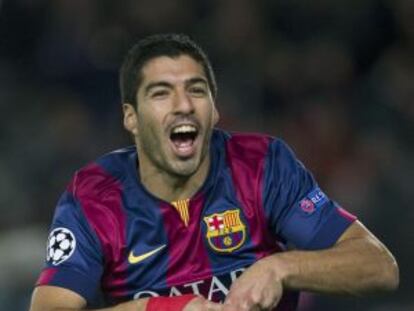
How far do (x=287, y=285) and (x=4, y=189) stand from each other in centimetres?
342

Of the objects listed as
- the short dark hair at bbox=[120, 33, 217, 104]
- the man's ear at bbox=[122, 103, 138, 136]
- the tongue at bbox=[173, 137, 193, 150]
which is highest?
the short dark hair at bbox=[120, 33, 217, 104]

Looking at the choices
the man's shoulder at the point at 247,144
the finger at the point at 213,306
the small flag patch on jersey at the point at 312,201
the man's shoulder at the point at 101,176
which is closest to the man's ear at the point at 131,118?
the man's shoulder at the point at 101,176

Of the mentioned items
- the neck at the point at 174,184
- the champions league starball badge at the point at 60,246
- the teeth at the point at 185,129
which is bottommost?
the champions league starball badge at the point at 60,246

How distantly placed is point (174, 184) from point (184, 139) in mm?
177

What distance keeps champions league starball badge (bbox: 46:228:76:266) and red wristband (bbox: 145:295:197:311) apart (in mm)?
486

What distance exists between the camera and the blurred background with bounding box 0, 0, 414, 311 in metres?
6.62

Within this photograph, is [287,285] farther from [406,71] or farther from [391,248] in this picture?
[406,71]

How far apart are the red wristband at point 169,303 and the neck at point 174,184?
630mm

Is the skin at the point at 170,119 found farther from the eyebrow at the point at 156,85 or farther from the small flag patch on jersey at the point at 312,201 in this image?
the small flag patch on jersey at the point at 312,201

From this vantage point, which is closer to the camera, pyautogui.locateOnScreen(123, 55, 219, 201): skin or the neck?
pyautogui.locateOnScreen(123, 55, 219, 201): skin

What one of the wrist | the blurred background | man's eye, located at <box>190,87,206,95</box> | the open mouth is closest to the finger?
the wrist

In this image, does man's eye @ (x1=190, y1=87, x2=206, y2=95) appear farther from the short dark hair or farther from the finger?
the finger

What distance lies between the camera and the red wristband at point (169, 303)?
3.52m

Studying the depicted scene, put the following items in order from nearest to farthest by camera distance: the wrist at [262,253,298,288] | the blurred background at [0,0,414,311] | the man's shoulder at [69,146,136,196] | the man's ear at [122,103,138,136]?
the wrist at [262,253,298,288] → the man's shoulder at [69,146,136,196] → the man's ear at [122,103,138,136] → the blurred background at [0,0,414,311]
